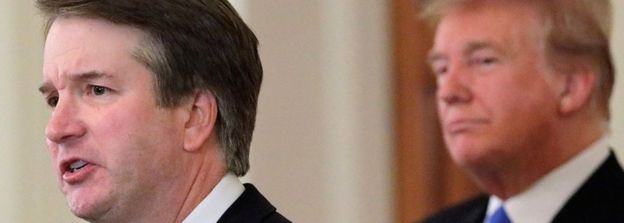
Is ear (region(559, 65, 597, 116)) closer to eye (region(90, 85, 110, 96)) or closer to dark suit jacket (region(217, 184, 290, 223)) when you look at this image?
dark suit jacket (region(217, 184, 290, 223))

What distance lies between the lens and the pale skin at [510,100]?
289cm

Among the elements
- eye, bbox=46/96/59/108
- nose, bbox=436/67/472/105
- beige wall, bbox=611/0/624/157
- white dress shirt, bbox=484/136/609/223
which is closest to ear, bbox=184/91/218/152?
eye, bbox=46/96/59/108

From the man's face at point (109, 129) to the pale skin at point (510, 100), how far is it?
1.97ft

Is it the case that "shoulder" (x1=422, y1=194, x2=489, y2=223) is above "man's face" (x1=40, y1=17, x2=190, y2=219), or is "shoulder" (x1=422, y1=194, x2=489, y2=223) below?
below

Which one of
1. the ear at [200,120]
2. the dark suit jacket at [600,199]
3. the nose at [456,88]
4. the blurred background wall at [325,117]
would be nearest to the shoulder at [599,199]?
the dark suit jacket at [600,199]

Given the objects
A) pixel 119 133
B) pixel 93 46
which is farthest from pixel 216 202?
pixel 93 46

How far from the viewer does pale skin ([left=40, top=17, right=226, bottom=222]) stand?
251cm

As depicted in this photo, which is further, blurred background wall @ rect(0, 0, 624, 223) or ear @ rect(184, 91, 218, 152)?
blurred background wall @ rect(0, 0, 624, 223)

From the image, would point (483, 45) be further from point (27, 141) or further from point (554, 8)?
point (27, 141)

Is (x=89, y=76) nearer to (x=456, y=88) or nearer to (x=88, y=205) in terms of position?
(x=88, y=205)

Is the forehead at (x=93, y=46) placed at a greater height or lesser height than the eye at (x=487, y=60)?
greater

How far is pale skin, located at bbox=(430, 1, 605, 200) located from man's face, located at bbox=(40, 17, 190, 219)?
602 mm

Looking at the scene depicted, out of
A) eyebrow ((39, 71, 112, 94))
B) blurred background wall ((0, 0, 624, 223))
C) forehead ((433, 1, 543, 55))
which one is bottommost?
blurred background wall ((0, 0, 624, 223))

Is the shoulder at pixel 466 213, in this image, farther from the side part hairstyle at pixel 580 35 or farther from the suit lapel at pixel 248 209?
the suit lapel at pixel 248 209
